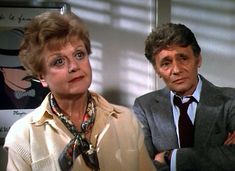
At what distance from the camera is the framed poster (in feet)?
6.35

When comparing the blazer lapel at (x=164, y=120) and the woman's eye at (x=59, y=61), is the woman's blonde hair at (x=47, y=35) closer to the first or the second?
the woman's eye at (x=59, y=61)

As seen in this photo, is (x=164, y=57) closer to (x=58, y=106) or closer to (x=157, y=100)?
(x=157, y=100)

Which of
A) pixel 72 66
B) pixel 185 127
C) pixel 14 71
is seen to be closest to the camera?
pixel 72 66

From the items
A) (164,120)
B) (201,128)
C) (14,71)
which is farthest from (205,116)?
(14,71)

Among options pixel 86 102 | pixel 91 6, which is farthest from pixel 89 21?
pixel 86 102

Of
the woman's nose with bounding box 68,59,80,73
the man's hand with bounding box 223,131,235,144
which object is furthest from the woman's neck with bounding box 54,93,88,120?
the man's hand with bounding box 223,131,235,144

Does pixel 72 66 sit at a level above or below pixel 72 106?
above

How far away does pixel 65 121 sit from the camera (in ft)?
4.28

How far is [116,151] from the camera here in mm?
1327

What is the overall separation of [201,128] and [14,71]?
43.0 inches

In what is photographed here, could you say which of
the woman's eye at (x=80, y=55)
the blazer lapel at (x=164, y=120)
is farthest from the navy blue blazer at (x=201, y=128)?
the woman's eye at (x=80, y=55)

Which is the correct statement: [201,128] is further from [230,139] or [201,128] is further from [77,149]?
[77,149]

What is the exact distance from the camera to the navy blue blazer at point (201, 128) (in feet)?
5.19

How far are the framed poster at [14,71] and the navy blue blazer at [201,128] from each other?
2.09 ft
